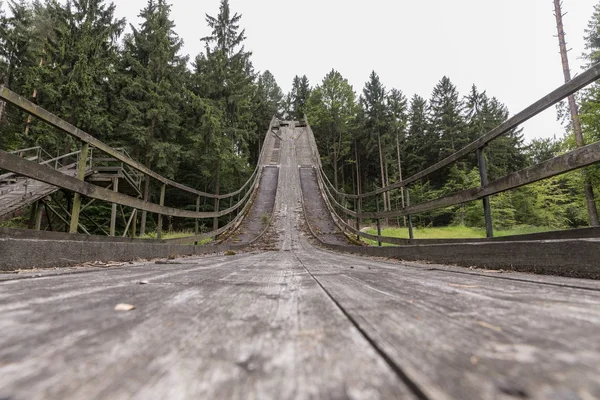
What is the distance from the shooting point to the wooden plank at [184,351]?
43cm

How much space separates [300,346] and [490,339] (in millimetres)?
430

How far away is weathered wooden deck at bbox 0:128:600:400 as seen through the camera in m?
0.44

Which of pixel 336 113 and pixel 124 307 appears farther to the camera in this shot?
pixel 336 113

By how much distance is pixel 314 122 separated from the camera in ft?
113

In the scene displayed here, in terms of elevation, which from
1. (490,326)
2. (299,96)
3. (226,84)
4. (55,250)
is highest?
(299,96)

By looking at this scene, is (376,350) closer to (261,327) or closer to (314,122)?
(261,327)

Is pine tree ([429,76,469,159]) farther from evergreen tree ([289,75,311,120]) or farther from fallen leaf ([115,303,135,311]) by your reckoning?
fallen leaf ([115,303,135,311])

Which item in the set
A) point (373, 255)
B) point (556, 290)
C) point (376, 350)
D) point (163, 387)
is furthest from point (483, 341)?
point (373, 255)

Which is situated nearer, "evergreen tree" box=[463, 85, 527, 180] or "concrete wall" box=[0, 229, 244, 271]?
"concrete wall" box=[0, 229, 244, 271]

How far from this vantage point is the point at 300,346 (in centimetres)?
62

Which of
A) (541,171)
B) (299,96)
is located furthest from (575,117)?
(299,96)

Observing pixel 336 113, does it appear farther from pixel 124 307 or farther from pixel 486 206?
pixel 124 307

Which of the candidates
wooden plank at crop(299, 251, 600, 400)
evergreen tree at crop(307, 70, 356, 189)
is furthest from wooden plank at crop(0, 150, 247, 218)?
evergreen tree at crop(307, 70, 356, 189)

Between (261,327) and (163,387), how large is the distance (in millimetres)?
336
